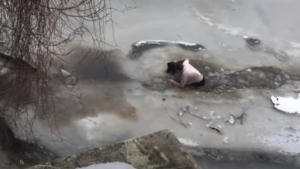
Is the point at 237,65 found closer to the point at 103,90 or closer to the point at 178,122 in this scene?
the point at 178,122

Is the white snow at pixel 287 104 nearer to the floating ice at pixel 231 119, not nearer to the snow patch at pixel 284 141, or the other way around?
the snow patch at pixel 284 141

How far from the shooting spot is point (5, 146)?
468cm

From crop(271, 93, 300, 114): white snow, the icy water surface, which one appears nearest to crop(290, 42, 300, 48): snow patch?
the icy water surface

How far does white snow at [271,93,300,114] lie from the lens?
5.27m

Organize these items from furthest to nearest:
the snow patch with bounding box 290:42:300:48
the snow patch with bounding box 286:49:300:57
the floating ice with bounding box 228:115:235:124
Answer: the snow patch with bounding box 290:42:300:48, the snow patch with bounding box 286:49:300:57, the floating ice with bounding box 228:115:235:124

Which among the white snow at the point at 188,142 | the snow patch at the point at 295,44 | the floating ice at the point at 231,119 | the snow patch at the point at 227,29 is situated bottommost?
the white snow at the point at 188,142

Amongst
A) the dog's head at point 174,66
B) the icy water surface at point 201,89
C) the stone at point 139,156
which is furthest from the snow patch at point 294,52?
the stone at point 139,156

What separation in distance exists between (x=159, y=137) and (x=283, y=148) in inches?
71.0

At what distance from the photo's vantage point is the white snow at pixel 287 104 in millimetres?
5270

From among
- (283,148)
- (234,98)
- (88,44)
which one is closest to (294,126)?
(283,148)

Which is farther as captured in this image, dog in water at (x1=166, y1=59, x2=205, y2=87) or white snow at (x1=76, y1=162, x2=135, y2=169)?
dog in water at (x1=166, y1=59, x2=205, y2=87)

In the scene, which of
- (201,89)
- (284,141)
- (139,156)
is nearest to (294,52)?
(201,89)

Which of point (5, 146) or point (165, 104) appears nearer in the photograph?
point (5, 146)

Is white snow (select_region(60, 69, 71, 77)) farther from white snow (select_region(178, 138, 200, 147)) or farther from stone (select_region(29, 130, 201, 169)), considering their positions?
stone (select_region(29, 130, 201, 169))
